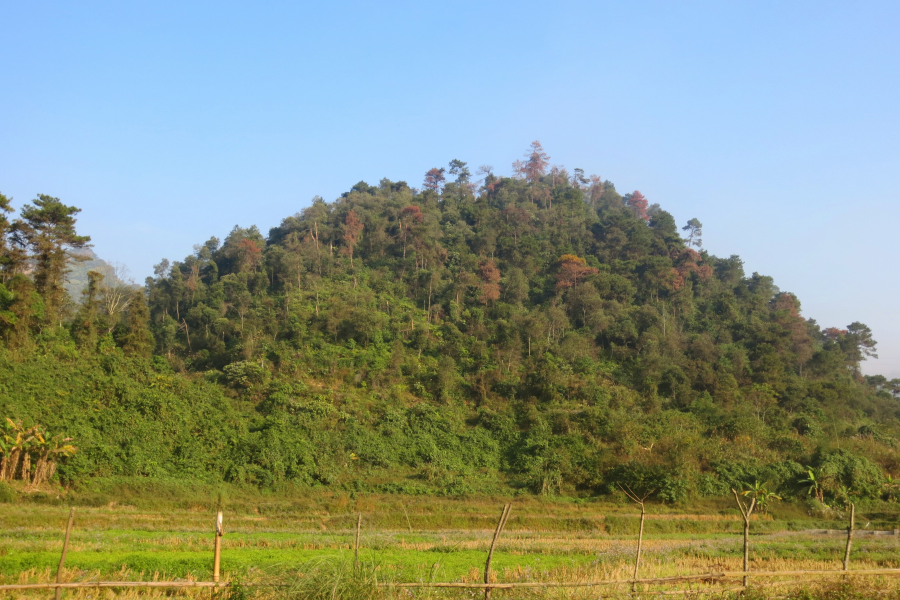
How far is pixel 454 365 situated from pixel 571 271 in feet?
53.9

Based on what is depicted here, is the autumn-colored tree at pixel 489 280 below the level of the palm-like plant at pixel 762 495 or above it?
above

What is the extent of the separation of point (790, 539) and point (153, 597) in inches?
779

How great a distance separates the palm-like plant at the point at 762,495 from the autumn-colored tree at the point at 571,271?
993 inches

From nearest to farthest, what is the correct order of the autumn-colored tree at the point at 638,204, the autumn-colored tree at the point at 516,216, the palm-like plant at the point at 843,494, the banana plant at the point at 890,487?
the palm-like plant at the point at 843,494 → the banana plant at the point at 890,487 → the autumn-colored tree at the point at 516,216 → the autumn-colored tree at the point at 638,204

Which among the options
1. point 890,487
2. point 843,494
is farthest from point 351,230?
point 890,487

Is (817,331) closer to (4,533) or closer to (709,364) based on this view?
(709,364)

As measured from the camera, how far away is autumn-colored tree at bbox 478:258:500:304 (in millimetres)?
49281

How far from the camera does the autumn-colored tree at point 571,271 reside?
2036 inches

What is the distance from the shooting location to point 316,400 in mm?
35250

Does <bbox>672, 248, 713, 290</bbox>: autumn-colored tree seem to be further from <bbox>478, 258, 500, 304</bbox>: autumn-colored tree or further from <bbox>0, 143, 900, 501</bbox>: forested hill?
<bbox>478, 258, 500, 304</bbox>: autumn-colored tree

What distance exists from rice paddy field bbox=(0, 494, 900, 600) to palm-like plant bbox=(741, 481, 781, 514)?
714mm

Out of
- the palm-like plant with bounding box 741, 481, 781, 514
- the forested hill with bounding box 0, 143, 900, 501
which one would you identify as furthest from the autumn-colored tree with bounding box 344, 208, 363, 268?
the palm-like plant with bounding box 741, 481, 781, 514

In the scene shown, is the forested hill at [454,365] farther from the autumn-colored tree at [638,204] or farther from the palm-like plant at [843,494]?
the autumn-colored tree at [638,204]

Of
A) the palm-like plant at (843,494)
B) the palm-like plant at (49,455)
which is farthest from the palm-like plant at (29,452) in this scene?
the palm-like plant at (843,494)
